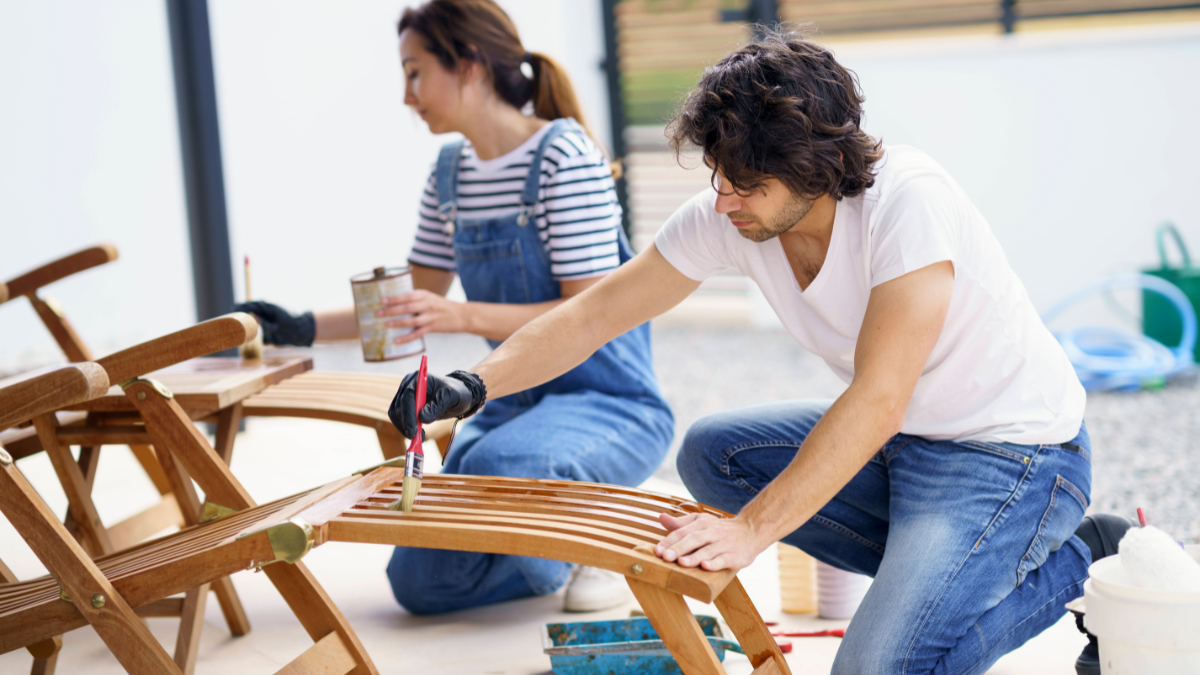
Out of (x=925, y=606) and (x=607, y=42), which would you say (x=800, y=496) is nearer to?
(x=925, y=606)

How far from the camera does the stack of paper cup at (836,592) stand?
2182 mm

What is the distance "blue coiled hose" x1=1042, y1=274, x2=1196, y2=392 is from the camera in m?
4.13

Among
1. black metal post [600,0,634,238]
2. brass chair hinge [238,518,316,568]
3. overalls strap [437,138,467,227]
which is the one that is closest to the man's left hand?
brass chair hinge [238,518,316,568]

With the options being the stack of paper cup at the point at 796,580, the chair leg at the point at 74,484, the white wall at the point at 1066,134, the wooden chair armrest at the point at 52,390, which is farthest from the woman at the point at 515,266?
the white wall at the point at 1066,134

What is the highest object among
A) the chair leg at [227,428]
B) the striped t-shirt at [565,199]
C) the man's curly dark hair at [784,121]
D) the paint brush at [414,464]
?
the man's curly dark hair at [784,121]

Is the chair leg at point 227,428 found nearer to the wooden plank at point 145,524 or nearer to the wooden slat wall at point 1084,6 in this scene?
the wooden plank at point 145,524

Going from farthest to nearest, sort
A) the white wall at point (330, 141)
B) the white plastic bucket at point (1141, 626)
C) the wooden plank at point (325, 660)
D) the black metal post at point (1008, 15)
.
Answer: the black metal post at point (1008, 15)
the white wall at point (330, 141)
the wooden plank at point (325, 660)
the white plastic bucket at point (1141, 626)

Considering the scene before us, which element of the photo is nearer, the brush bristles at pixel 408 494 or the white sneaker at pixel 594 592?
the brush bristles at pixel 408 494

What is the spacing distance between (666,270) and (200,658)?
4.03ft

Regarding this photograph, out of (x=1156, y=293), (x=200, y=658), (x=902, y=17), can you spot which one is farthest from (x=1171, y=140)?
(x=200, y=658)

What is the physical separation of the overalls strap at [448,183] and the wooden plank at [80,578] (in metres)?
1.21

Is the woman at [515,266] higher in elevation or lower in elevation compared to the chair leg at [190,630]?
higher

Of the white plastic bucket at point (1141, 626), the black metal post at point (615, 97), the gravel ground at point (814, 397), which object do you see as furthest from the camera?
the black metal post at point (615, 97)

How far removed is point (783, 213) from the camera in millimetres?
1640
